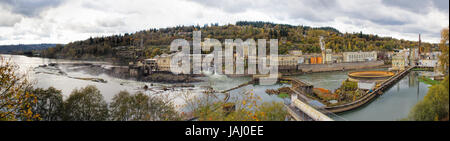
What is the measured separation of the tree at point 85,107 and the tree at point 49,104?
0.12m

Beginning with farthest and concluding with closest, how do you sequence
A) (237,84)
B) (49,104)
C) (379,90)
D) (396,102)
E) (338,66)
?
1. (338,66)
2. (237,84)
3. (379,90)
4. (49,104)
5. (396,102)

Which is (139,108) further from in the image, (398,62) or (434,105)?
(398,62)

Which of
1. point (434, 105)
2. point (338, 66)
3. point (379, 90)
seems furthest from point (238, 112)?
point (338, 66)

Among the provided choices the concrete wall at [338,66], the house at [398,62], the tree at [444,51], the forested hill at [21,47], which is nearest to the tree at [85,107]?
the forested hill at [21,47]

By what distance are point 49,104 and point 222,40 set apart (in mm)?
3559

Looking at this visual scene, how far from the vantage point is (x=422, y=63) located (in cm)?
385

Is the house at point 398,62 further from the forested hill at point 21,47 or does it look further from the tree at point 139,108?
the forested hill at point 21,47

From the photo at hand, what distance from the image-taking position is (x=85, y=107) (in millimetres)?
4055

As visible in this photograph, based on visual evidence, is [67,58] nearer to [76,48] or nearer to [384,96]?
[76,48]

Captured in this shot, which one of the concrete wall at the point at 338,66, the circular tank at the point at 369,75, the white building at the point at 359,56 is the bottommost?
the circular tank at the point at 369,75

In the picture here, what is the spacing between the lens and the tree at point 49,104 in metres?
3.90
